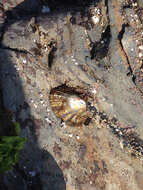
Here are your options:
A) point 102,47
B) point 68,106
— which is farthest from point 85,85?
point 102,47

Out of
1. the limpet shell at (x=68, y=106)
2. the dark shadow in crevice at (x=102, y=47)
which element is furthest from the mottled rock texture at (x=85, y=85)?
the limpet shell at (x=68, y=106)

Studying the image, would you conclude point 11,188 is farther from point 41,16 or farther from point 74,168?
point 41,16

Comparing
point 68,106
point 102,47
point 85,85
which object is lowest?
point 68,106

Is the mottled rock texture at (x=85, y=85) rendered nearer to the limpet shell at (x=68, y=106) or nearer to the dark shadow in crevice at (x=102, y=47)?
the dark shadow in crevice at (x=102, y=47)

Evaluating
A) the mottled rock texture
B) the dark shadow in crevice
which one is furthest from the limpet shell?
the dark shadow in crevice

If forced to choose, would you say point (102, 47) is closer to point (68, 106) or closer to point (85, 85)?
point (85, 85)

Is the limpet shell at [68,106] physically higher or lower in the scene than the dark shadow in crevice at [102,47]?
lower

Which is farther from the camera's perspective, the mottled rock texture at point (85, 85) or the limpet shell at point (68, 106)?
the limpet shell at point (68, 106)
